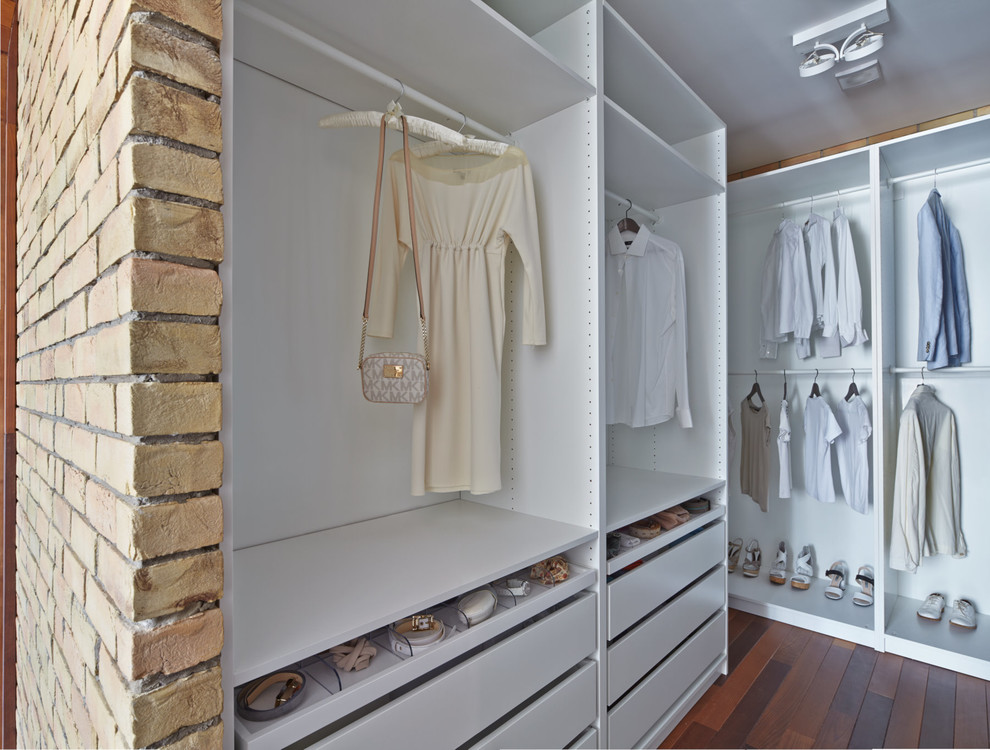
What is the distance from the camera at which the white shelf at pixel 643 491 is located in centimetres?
167

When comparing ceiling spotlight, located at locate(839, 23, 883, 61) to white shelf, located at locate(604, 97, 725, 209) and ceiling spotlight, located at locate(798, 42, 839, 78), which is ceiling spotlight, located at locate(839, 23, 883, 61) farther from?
white shelf, located at locate(604, 97, 725, 209)

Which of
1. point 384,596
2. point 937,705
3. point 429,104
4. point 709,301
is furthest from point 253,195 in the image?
point 937,705

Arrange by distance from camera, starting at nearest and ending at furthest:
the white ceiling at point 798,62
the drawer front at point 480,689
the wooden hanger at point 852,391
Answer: the drawer front at point 480,689, the white ceiling at point 798,62, the wooden hanger at point 852,391

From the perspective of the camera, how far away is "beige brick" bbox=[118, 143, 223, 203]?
66 centimetres

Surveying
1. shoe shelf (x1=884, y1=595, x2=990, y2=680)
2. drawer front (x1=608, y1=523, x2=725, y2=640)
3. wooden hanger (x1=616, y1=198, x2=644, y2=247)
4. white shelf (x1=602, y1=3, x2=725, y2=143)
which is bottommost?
shoe shelf (x1=884, y1=595, x2=990, y2=680)

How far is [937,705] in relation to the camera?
6.60ft

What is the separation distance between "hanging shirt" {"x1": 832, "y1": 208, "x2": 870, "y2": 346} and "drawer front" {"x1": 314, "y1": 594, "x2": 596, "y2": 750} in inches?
80.3

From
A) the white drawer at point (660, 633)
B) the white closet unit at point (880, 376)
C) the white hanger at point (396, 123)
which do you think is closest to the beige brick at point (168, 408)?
the white hanger at point (396, 123)

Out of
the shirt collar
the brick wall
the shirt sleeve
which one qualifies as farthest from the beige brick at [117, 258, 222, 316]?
the shirt collar

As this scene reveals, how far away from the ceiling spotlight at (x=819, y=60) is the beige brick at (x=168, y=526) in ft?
→ 7.81

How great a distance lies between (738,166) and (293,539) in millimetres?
3232

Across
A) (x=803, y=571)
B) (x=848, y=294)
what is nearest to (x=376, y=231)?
(x=848, y=294)

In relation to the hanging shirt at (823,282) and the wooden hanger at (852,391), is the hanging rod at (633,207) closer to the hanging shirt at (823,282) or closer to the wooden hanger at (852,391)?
the hanging shirt at (823,282)

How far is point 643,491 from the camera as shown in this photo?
2.02 m
